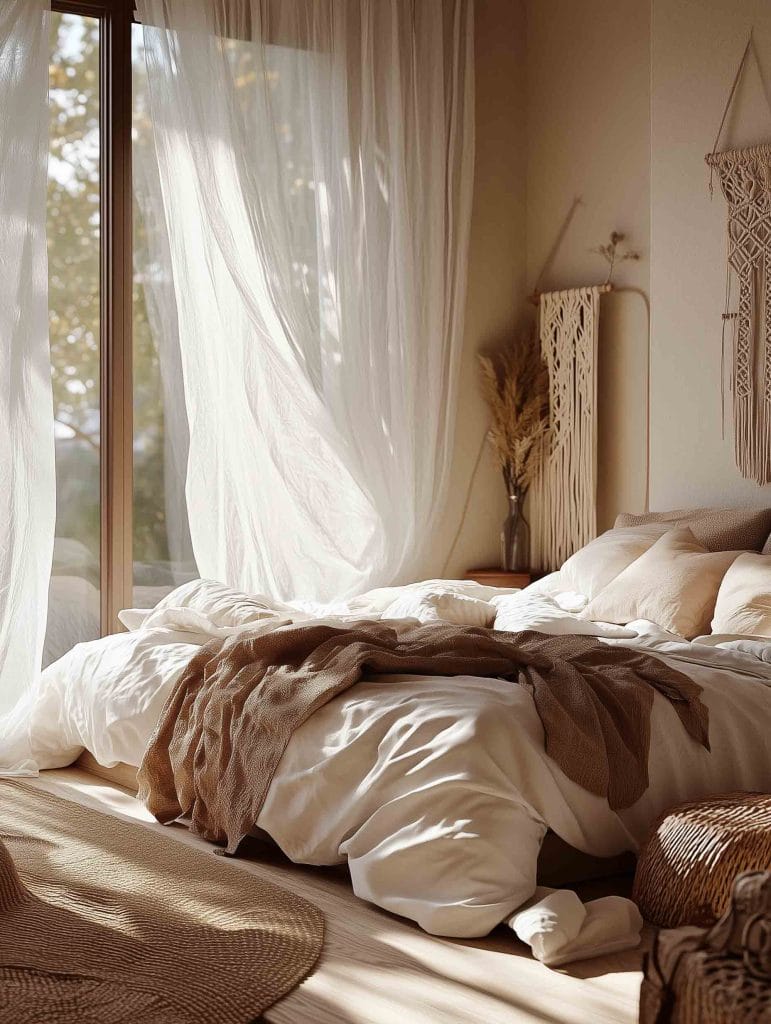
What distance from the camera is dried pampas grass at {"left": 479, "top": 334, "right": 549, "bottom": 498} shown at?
597 cm

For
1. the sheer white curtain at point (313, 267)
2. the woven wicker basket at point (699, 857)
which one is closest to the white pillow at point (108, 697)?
the sheer white curtain at point (313, 267)

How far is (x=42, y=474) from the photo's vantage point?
4.75 meters

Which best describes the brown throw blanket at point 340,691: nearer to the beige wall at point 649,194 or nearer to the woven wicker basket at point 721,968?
the woven wicker basket at point 721,968

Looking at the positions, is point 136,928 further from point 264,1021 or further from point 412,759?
point 412,759

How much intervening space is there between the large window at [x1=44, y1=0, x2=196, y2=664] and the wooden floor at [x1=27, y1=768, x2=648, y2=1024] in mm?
2629

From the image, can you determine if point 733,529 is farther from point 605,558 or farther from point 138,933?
point 138,933

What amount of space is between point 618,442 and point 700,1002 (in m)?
4.14

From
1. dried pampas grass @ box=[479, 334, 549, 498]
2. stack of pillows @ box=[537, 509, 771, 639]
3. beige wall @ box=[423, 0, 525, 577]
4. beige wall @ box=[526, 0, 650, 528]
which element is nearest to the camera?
stack of pillows @ box=[537, 509, 771, 639]

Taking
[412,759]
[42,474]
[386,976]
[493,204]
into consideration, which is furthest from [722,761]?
[493,204]

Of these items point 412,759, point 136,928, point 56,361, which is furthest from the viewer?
point 56,361

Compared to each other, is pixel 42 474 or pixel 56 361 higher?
pixel 56 361

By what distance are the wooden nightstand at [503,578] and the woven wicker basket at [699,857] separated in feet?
9.88

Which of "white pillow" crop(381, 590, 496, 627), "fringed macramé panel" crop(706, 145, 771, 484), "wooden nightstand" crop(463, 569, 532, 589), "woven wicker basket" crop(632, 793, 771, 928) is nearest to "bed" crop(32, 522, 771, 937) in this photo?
"woven wicker basket" crop(632, 793, 771, 928)

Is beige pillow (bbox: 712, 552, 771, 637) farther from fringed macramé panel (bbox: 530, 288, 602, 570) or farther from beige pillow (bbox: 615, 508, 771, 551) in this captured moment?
fringed macramé panel (bbox: 530, 288, 602, 570)
